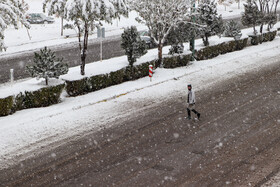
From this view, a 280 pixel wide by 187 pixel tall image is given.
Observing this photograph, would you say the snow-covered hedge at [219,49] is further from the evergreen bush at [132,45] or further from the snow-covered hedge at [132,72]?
the evergreen bush at [132,45]

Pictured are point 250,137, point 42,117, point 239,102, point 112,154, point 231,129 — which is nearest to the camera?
point 112,154

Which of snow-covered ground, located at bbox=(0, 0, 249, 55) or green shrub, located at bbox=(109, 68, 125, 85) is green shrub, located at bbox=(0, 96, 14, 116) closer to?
green shrub, located at bbox=(109, 68, 125, 85)

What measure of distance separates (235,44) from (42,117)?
60.5 ft

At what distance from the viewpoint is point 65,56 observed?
27875 millimetres

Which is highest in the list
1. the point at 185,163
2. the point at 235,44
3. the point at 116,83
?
the point at 235,44

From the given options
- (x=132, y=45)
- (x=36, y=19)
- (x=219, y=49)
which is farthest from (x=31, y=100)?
(x=36, y=19)

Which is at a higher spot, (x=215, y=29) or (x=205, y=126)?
(x=215, y=29)

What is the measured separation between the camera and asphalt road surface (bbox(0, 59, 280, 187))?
873cm

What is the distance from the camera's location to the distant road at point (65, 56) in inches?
894

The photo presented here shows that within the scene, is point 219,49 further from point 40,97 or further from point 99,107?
point 40,97

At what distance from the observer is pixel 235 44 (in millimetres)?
27047

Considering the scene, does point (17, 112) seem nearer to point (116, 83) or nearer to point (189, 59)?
point (116, 83)

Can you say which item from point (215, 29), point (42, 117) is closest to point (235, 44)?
point (215, 29)

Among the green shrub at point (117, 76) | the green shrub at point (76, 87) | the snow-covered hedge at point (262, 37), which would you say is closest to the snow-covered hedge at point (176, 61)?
the green shrub at point (117, 76)
